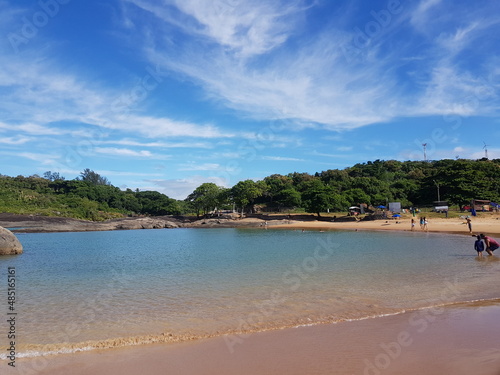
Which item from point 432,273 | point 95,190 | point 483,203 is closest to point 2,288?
point 432,273

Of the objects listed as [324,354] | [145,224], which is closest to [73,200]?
[145,224]

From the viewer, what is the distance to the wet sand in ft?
20.6

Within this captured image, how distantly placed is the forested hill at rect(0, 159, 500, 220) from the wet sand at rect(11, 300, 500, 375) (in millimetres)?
60153

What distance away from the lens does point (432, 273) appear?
15.4 m

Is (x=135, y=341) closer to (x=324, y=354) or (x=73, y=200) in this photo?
(x=324, y=354)

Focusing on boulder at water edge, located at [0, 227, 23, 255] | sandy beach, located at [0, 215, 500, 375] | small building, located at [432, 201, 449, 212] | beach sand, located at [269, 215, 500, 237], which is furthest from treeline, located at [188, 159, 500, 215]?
sandy beach, located at [0, 215, 500, 375]

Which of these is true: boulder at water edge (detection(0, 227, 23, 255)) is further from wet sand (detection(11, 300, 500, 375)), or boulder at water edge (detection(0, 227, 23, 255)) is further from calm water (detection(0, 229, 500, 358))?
wet sand (detection(11, 300, 500, 375))

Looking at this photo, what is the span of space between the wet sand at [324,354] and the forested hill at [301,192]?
6015cm

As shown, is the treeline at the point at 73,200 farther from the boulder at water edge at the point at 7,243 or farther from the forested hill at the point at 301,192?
the boulder at water edge at the point at 7,243

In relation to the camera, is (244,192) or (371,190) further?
(244,192)

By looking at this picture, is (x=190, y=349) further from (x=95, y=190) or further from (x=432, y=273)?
(x=95, y=190)

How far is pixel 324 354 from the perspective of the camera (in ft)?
22.6

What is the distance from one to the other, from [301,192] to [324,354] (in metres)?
82.6

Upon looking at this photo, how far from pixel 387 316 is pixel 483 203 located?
59813mm
